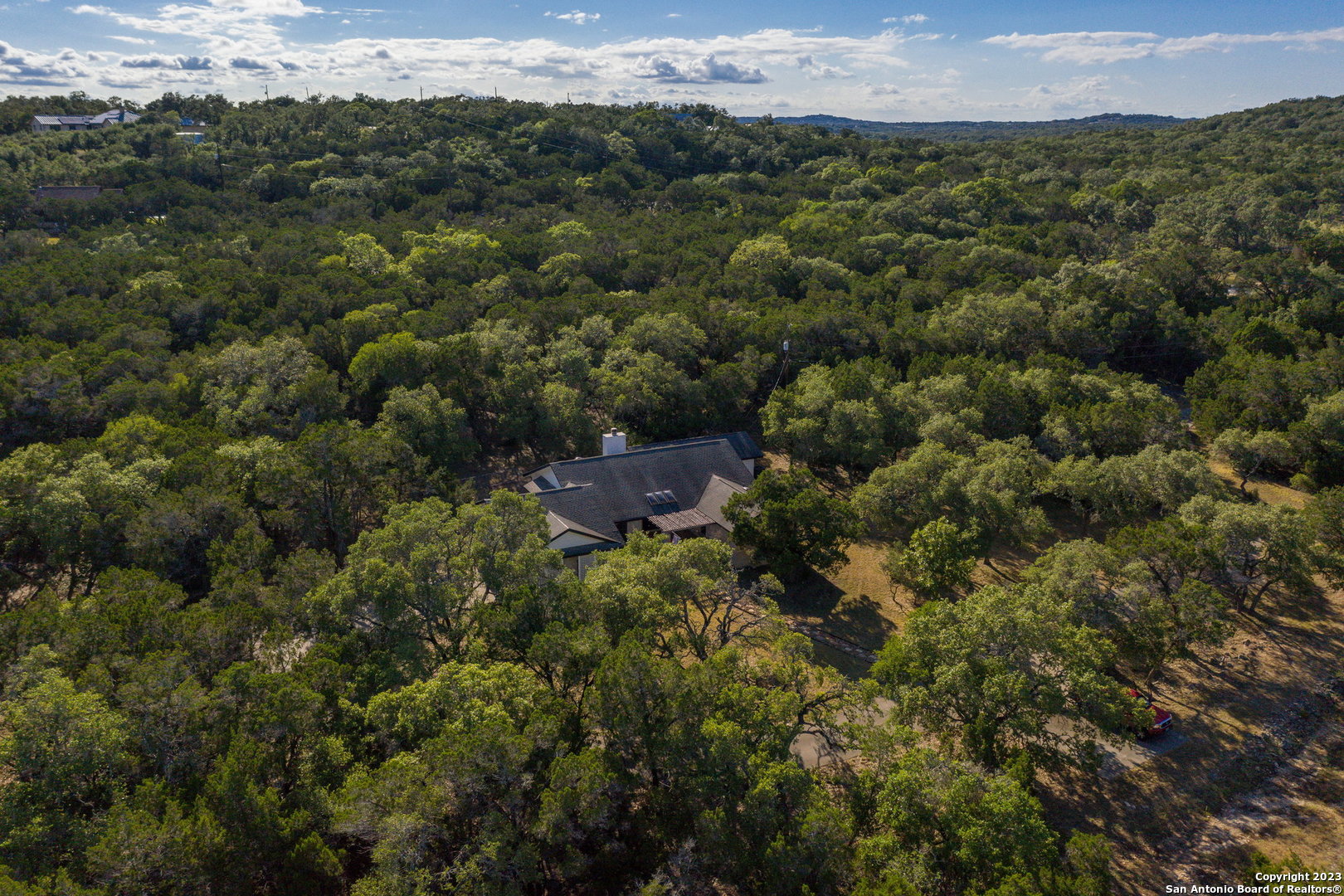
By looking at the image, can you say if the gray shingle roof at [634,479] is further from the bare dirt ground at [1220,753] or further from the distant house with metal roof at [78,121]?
the distant house with metal roof at [78,121]

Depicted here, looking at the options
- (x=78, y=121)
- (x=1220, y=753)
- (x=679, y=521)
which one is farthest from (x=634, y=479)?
(x=78, y=121)

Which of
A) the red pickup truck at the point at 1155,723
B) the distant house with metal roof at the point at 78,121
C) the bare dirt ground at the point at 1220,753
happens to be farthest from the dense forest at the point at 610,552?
the distant house with metal roof at the point at 78,121

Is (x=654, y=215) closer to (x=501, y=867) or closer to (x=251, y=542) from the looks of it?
(x=251, y=542)

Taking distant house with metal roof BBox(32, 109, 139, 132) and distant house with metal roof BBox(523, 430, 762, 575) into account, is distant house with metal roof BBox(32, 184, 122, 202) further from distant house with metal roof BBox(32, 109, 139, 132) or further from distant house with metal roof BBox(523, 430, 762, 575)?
distant house with metal roof BBox(523, 430, 762, 575)

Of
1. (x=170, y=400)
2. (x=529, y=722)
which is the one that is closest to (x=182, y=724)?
(x=529, y=722)

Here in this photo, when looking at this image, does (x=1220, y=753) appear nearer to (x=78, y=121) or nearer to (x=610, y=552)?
(x=610, y=552)
